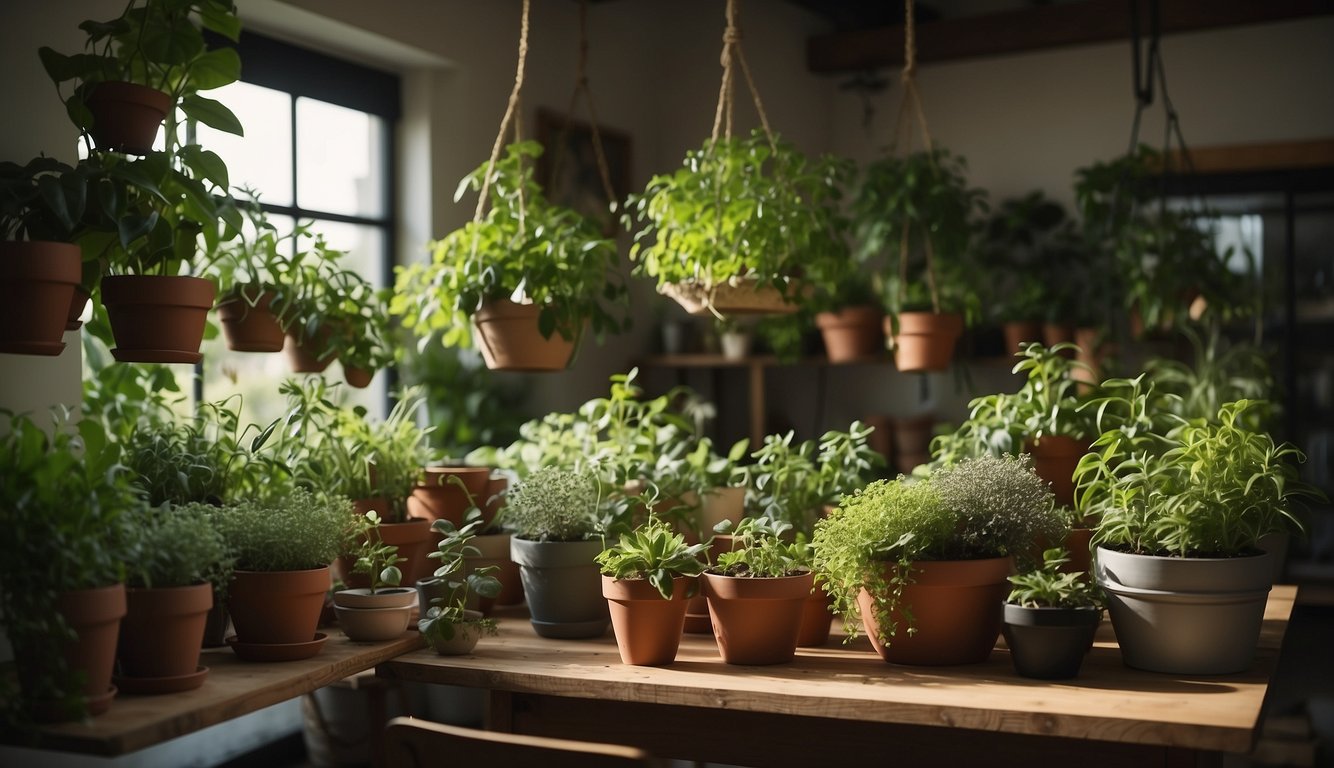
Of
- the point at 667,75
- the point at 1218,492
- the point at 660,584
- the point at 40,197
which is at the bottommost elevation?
the point at 660,584

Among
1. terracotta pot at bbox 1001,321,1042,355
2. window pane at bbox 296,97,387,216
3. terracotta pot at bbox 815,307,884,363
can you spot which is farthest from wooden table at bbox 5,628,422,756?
terracotta pot at bbox 1001,321,1042,355

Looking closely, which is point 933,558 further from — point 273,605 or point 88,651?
point 88,651

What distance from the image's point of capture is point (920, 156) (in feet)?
14.4

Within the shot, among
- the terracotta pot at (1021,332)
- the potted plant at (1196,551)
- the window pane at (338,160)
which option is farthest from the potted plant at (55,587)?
the terracotta pot at (1021,332)

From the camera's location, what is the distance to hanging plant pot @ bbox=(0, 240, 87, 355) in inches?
70.0

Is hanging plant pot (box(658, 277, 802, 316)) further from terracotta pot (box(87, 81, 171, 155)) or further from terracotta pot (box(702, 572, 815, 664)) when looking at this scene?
terracotta pot (box(87, 81, 171, 155))

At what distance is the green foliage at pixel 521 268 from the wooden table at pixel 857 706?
78 cm

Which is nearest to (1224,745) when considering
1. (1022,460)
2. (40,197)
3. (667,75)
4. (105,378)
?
(1022,460)

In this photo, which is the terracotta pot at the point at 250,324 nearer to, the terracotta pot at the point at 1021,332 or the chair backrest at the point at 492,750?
the chair backrest at the point at 492,750

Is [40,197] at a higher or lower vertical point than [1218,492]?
higher

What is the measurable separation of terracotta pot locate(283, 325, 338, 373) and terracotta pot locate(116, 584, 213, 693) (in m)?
0.92

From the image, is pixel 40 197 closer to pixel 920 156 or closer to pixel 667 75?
pixel 920 156

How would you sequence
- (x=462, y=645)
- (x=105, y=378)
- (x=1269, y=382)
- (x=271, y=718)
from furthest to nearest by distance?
(x=1269, y=382) < (x=271, y=718) < (x=105, y=378) < (x=462, y=645)

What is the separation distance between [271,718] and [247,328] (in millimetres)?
1783
